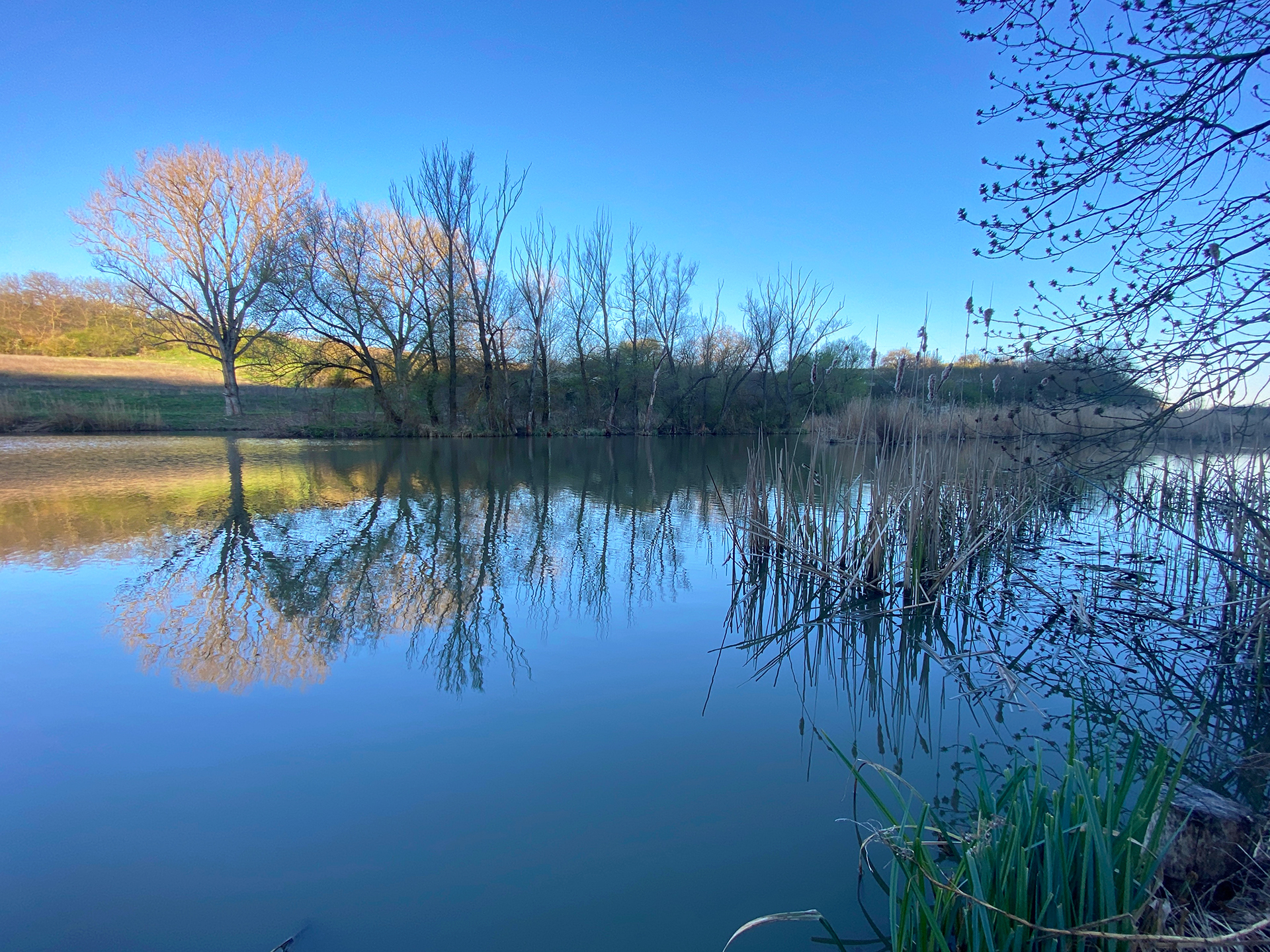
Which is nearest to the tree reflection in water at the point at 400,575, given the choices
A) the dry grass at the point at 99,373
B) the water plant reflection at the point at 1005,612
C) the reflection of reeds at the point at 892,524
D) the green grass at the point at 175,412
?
the reflection of reeds at the point at 892,524

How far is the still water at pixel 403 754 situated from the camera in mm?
1581

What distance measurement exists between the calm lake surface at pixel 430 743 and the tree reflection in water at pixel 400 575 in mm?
31

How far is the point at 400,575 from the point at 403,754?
2459mm

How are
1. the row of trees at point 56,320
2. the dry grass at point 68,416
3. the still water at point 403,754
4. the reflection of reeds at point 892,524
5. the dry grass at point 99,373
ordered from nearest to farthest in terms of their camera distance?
the still water at point 403,754 → the reflection of reeds at point 892,524 → the dry grass at point 68,416 → the dry grass at point 99,373 → the row of trees at point 56,320

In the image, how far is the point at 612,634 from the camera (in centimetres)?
356

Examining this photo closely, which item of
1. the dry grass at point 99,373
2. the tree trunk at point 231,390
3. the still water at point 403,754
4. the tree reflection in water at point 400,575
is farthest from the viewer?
the dry grass at point 99,373

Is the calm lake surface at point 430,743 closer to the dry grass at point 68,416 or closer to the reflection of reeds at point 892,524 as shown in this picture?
the reflection of reeds at point 892,524

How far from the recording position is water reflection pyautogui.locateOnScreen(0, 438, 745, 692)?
3.24m

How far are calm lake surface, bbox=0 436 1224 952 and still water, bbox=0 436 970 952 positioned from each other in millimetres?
10

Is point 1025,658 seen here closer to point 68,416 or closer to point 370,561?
point 370,561

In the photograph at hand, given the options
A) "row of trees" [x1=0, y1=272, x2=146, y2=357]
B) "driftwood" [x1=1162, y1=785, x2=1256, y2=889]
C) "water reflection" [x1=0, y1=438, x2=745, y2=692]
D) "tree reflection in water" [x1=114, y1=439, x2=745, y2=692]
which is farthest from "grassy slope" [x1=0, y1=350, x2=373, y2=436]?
"driftwood" [x1=1162, y1=785, x2=1256, y2=889]

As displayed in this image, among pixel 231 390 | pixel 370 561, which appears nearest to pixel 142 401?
pixel 231 390

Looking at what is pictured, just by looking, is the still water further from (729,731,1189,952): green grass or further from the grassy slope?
the grassy slope

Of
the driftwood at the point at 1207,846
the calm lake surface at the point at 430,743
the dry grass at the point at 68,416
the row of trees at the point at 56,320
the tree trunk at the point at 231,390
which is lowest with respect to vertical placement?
the calm lake surface at the point at 430,743
